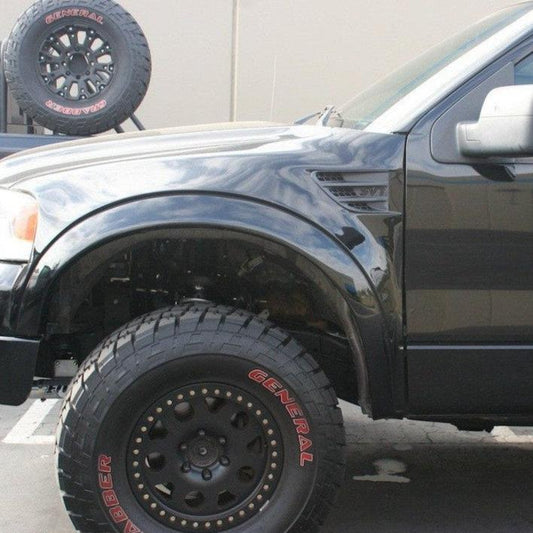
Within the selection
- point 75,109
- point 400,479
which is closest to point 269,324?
point 400,479

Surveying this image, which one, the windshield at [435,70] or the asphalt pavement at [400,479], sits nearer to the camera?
the windshield at [435,70]

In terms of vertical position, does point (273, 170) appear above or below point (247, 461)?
above

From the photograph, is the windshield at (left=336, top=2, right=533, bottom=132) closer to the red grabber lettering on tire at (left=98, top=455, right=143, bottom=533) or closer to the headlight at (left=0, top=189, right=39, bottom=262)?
the headlight at (left=0, top=189, right=39, bottom=262)

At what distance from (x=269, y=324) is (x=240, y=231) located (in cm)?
34

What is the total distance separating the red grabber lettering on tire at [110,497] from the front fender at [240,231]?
561 mm

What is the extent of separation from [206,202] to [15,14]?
23.7ft

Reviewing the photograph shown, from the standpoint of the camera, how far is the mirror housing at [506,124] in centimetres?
285

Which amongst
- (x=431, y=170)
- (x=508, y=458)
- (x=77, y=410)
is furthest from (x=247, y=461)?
(x=508, y=458)

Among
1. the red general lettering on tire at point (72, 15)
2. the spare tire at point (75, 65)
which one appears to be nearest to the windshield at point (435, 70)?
the spare tire at point (75, 65)

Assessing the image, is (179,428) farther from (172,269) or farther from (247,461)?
(172,269)

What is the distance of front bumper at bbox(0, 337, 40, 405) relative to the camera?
3.05 meters

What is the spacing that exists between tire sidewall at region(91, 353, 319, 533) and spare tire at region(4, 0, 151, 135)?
248 centimetres

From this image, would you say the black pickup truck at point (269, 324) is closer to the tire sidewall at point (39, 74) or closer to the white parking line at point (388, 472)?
the white parking line at point (388, 472)

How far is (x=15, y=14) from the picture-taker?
947cm
